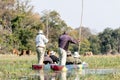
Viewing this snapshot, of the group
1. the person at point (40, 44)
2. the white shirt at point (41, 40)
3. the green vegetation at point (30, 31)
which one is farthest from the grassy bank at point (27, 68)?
the green vegetation at point (30, 31)

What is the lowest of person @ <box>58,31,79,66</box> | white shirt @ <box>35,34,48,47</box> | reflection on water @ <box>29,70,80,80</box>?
reflection on water @ <box>29,70,80,80</box>

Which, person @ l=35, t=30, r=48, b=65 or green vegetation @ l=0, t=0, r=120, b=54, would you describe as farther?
green vegetation @ l=0, t=0, r=120, b=54

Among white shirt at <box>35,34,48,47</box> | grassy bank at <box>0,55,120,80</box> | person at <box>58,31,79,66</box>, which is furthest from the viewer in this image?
white shirt at <box>35,34,48,47</box>

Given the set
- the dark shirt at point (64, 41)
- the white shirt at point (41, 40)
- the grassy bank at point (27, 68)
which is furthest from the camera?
the white shirt at point (41, 40)

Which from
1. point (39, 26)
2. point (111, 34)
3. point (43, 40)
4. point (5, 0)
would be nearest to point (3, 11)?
point (5, 0)

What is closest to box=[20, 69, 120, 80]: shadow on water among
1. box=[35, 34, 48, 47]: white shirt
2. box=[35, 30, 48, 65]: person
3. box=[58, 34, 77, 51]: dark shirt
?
box=[58, 34, 77, 51]: dark shirt

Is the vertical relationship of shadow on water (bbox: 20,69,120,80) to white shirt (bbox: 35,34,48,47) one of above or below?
below

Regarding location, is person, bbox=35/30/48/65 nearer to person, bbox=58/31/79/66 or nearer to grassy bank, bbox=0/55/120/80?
grassy bank, bbox=0/55/120/80

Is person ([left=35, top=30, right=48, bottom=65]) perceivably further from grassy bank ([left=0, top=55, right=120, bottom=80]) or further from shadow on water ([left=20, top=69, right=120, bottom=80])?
shadow on water ([left=20, top=69, right=120, bottom=80])

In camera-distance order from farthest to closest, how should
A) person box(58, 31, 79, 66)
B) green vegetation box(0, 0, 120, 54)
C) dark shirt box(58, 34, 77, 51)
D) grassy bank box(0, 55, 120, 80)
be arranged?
green vegetation box(0, 0, 120, 54), dark shirt box(58, 34, 77, 51), person box(58, 31, 79, 66), grassy bank box(0, 55, 120, 80)

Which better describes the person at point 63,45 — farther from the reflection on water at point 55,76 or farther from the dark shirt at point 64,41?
the reflection on water at point 55,76

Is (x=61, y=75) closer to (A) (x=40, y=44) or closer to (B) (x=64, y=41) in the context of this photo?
(B) (x=64, y=41)

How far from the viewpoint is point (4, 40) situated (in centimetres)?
5497

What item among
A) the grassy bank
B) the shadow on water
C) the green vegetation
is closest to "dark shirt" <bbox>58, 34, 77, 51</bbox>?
the grassy bank
